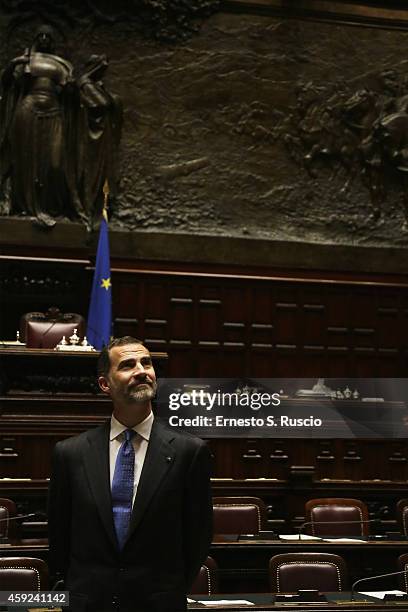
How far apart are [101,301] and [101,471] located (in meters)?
7.05

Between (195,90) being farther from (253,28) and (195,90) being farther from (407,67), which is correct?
(407,67)

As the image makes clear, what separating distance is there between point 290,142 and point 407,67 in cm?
202

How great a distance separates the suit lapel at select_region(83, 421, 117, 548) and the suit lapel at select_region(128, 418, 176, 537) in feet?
0.27

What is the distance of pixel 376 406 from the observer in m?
8.47

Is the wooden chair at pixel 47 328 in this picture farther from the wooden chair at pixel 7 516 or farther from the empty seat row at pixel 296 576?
the empty seat row at pixel 296 576

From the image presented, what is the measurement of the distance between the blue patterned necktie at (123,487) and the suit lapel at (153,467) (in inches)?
1.6

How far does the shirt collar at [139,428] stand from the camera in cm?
333

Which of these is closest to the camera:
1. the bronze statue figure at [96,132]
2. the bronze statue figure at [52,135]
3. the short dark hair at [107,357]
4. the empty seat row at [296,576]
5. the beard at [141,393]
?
the beard at [141,393]

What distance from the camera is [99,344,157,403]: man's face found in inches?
128

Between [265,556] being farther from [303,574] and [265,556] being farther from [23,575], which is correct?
[23,575]

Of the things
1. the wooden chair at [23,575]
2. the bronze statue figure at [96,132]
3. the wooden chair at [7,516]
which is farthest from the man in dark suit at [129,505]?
the bronze statue figure at [96,132]

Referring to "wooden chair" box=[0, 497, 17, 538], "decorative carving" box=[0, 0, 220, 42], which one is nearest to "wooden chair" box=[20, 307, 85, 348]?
"wooden chair" box=[0, 497, 17, 538]

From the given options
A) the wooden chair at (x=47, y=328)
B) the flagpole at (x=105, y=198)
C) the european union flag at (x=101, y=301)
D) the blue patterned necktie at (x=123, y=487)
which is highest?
the flagpole at (x=105, y=198)

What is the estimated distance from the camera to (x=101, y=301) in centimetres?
1023
